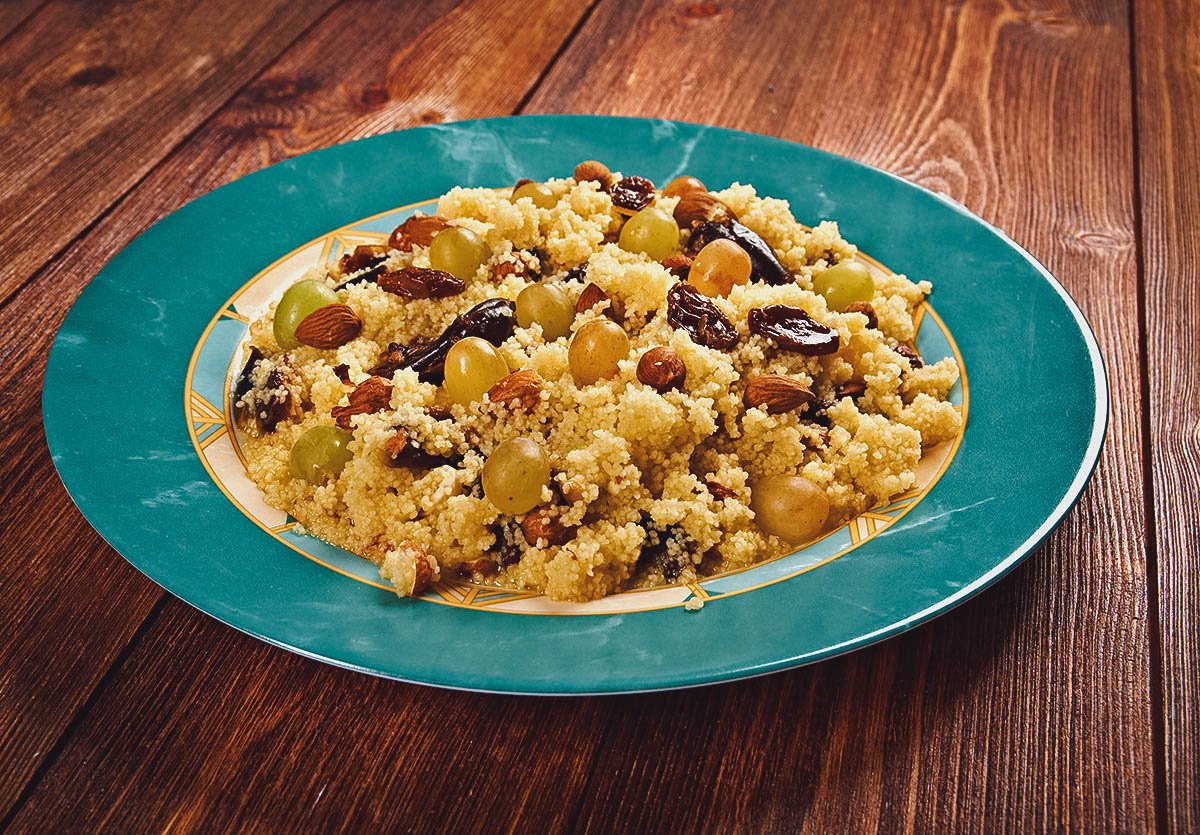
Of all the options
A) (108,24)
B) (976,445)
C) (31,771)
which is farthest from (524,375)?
(108,24)

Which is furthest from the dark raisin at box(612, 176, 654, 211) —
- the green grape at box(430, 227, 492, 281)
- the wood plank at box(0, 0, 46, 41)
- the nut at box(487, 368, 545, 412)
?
the wood plank at box(0, 0, 46, 41)

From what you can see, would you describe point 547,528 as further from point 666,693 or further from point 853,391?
point 853,391

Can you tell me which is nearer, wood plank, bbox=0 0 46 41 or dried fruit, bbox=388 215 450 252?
dried fruit, bbox=388 215 450 252

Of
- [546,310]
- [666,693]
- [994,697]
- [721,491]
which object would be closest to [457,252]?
[546,310]

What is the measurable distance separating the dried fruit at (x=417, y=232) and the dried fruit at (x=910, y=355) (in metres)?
0.63

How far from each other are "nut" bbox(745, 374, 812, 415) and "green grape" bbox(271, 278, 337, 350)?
569mm

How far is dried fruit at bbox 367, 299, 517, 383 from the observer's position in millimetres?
1314

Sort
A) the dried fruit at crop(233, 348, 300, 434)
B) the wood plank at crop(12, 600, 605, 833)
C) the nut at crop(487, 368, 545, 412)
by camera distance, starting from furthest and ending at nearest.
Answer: the dried fruit at crop(233, 348, 300, 434)
the nut at crop(487, 368, 545, 412)
the wood plank at crop(12, 600, 605, 833)

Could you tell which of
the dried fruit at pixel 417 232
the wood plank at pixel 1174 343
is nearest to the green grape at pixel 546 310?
the dried fruit at pixel 417 232

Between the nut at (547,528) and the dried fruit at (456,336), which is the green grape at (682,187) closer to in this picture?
the dried fruit at (456,336)

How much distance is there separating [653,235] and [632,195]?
5.5 inches

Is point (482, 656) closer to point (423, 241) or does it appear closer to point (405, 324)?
point (405, 324)

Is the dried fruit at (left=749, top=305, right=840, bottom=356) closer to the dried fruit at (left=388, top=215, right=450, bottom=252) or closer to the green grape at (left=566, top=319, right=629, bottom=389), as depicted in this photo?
the green grape at (left=566, top=319, right=629, bottom=389)

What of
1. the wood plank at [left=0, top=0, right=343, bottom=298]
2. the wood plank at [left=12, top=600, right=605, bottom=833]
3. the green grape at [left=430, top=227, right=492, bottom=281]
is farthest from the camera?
the wood plank at [left=0, top=0, right=343, bottom=298]
